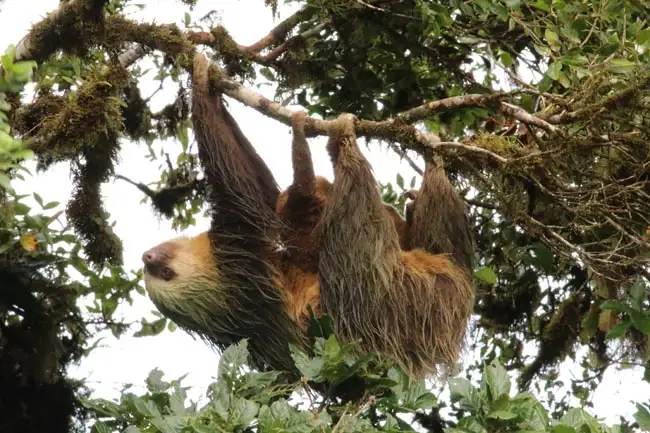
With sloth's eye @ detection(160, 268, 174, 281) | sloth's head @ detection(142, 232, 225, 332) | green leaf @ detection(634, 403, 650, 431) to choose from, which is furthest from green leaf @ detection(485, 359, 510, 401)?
sloth's eye @ detection(160, 268, 174, 281)

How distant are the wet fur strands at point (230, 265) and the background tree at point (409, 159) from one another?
1.35 feet

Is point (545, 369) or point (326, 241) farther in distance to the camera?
point (545, 369)

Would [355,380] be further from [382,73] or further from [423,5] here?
[382,73]

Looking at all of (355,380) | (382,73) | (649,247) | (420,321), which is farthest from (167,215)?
(649,247)

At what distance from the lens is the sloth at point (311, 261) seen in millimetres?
7188

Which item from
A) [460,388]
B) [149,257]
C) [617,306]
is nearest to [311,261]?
[149,257]

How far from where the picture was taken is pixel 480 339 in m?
10.1

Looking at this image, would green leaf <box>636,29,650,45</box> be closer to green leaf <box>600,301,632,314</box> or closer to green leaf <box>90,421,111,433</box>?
green leaf <box>600,301,632,314</box>

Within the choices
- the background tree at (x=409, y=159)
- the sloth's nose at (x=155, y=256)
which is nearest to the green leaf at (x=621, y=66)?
the background tree at (x=409, y=159)

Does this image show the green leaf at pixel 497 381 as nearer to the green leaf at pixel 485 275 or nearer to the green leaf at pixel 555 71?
the green leaf at pixel 555 71

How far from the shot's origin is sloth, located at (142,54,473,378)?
7.19 metres

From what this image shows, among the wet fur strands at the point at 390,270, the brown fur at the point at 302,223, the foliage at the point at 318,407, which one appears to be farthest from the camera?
the brown fur at the point at 302,223

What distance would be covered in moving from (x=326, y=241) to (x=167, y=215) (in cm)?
267

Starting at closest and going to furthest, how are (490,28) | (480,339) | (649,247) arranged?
1. (649,247)
2. (490,28)
3. (480,339)
